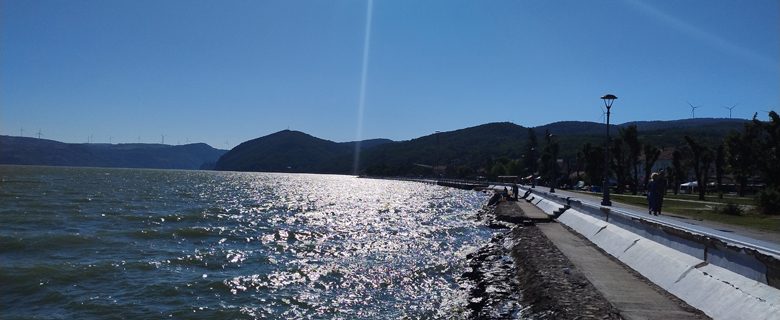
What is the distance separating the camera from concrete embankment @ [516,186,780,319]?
23.7 ft

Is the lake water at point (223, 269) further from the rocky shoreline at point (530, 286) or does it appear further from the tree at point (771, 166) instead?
the tree at point (771, 166)

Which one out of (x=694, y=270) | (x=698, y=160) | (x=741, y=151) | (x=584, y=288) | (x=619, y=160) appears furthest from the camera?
(x=619, y=160)

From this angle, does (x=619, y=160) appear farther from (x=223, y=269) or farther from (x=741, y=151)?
(x=223, y=269)

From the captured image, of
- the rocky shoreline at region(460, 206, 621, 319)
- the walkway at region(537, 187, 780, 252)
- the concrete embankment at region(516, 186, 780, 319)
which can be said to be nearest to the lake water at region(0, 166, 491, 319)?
the rocky shoreline at region(460, 206, 621, 319)

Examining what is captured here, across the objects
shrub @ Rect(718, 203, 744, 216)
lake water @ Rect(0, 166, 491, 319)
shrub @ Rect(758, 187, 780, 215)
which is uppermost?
shrub @ Rect(758, 187, 780, 215)

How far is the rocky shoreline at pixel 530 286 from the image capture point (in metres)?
9.58

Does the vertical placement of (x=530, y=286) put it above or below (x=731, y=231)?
below

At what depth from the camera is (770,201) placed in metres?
30.2

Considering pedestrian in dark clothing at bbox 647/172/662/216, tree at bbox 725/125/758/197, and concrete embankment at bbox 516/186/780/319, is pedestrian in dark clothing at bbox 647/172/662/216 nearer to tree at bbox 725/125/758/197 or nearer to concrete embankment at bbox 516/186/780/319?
concrete embankment at bbox 516/186/780/319

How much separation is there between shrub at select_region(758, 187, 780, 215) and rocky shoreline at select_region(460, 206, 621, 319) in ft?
57.6

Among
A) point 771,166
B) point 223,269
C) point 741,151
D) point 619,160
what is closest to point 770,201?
point 771,166

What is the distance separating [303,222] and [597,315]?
2887 cm

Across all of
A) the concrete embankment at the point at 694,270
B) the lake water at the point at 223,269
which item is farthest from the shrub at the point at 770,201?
the concrete embankment at the point at 694,270

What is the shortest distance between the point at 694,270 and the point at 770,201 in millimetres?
26414
